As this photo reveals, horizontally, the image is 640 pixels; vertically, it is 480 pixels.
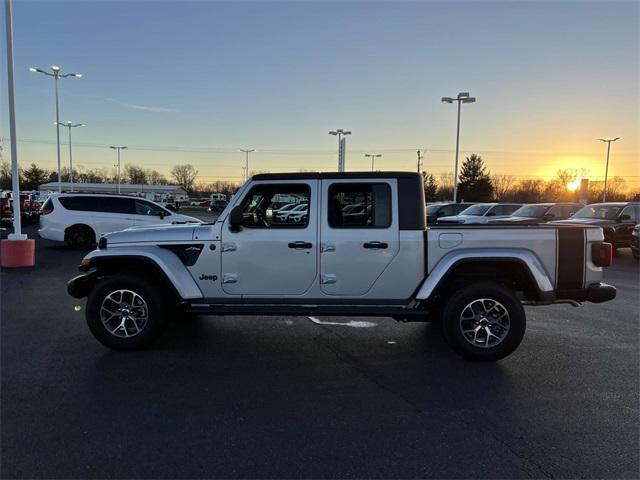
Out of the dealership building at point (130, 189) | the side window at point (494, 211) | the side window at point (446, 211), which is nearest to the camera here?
the side window at point (494, 211)

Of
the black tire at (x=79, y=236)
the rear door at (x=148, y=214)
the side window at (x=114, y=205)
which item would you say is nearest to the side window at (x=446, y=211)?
the rear door at (x=148, y=214)

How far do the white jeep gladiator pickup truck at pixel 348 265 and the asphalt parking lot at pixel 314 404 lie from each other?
48 cm

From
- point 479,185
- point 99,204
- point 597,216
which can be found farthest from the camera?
point 479,185

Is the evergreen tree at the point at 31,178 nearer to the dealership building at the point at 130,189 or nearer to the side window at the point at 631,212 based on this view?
the dealership building at the point at 130,189

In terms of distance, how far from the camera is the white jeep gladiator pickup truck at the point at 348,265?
5.12m

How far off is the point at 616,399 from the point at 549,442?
1230mm

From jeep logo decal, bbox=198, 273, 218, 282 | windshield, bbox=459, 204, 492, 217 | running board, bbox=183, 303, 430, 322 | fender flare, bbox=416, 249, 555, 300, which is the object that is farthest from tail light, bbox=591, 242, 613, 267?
windshield, bbox=459, 204, 492, 217

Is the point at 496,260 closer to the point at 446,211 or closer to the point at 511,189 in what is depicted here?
the point at 446,211

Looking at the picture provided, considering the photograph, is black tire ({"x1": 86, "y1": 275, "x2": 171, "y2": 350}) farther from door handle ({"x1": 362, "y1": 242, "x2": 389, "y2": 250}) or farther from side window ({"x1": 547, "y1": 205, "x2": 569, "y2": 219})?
side window ({"x1": 547, "y1": 205, "x2": 569, "y2": 219})

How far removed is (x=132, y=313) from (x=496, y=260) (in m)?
4.03

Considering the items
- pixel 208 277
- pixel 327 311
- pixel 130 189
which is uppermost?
pixel 130 189

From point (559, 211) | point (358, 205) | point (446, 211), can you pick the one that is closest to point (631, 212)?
point (559, 211)

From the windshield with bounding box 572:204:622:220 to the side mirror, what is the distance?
14.4 m

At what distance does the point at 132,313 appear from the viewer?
17.7 feet
